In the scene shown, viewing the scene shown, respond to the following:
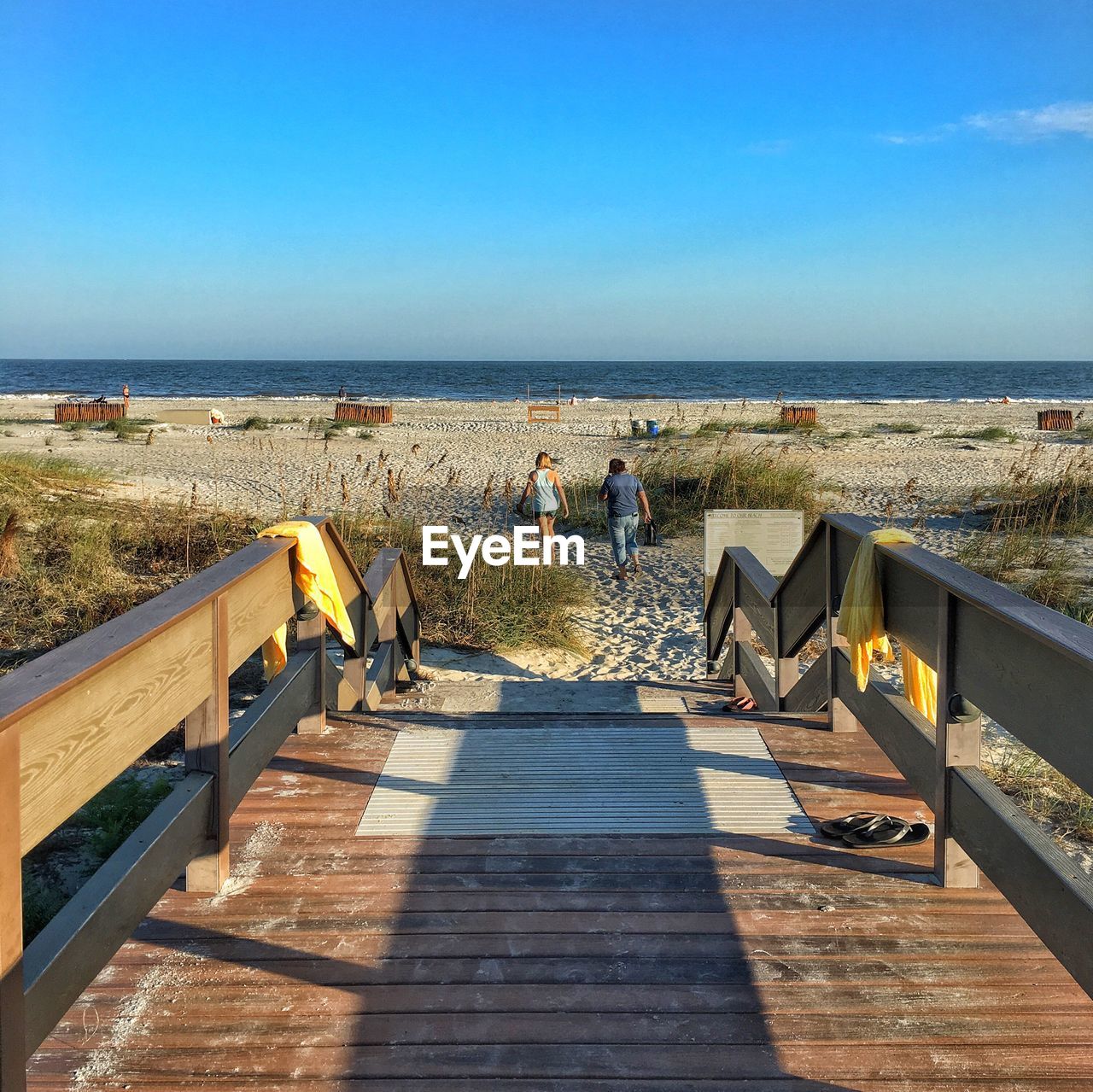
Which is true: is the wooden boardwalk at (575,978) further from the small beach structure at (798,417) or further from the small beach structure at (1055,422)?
the small beach structure at (1055,422)

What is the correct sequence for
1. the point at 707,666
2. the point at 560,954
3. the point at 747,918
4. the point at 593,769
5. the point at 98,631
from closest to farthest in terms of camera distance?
the point at 98,631
the point at 560,954
the point at 747,918
the point at 593,769
the point at 707,666

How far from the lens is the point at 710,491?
547 inches

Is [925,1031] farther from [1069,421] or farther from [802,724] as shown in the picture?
[1069,421]

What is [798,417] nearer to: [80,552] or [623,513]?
[623,513]

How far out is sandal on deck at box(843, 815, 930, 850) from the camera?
3.46m

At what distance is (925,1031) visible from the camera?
8.01 feet

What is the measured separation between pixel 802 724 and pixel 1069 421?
30178 mm

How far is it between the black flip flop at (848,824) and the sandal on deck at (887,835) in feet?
0.05

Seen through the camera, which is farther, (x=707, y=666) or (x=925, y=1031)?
(x=707, y=666)

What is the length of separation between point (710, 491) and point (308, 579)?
10.5m

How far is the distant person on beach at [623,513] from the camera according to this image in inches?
429

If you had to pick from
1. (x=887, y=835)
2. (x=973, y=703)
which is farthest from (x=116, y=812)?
(x=973, y=703)

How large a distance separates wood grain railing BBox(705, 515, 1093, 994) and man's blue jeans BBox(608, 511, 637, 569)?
615cm

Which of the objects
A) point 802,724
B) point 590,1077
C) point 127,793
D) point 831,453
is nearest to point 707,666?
point 802,724
